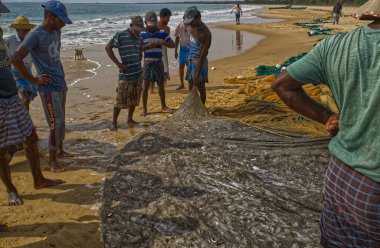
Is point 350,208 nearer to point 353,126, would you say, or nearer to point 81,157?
point 353,126

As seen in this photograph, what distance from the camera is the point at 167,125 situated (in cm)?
508

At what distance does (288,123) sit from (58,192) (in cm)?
359

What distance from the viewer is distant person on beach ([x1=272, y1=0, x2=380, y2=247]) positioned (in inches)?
61.9

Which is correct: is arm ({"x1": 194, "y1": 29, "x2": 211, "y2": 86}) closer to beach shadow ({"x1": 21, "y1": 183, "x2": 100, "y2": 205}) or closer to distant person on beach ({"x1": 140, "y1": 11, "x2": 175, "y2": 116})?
distant person on beach ({"x1": 140, "y1": 11, "x2": 175, "y2": 116})

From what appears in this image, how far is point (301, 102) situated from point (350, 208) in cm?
58

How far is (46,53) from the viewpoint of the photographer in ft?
15.4

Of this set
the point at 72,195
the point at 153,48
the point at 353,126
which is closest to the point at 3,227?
the point at 72,195

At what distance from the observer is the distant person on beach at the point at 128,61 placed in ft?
20.2

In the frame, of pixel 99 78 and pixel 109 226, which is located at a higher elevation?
pixel 109 226

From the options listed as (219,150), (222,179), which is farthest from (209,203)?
(219,150)

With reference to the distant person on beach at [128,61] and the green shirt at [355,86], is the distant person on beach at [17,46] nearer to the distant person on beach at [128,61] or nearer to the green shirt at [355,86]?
the distant person on beach at [128,61]

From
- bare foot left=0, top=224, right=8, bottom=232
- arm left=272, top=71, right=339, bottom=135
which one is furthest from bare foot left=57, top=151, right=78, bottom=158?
arm left=272, top=71, right=339, bottom=135

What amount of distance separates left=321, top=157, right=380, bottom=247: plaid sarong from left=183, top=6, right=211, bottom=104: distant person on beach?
4.87m

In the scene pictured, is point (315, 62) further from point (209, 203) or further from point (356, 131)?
point (209, 203)
